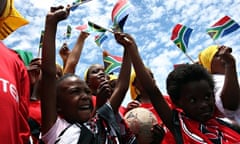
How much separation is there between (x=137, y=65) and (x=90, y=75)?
71.3 inches

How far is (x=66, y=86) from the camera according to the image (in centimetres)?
318

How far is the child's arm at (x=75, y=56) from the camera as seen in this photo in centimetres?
433

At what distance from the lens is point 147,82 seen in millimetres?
3311

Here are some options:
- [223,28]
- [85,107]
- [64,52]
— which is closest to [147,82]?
[85,107]

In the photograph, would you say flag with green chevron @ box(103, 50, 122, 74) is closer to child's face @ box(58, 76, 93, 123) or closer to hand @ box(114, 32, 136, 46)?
hand @ box(114, 32, 136, 46)

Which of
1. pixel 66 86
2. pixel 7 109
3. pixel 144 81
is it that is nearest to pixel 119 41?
pixel 144 81

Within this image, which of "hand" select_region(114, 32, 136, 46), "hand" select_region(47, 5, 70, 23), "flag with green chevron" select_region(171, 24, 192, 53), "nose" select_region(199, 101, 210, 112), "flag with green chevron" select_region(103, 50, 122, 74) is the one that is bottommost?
"nose" select_region(199, 101, 210, 112)

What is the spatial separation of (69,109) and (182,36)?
7.93 ft

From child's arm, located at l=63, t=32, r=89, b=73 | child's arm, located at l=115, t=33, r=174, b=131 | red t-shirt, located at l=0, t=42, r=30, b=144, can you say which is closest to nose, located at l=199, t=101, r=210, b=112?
child's arm, located at l=115, t=33, r=174, b=131

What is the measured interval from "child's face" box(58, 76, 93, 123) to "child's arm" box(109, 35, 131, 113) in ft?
0.74

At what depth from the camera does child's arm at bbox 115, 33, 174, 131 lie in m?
3.16

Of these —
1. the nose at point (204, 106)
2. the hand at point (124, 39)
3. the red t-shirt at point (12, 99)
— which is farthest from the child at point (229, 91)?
the red t-shirt at point (12, 99)

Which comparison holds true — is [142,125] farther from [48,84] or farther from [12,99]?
[12,99]

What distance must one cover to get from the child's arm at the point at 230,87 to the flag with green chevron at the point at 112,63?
154cm
